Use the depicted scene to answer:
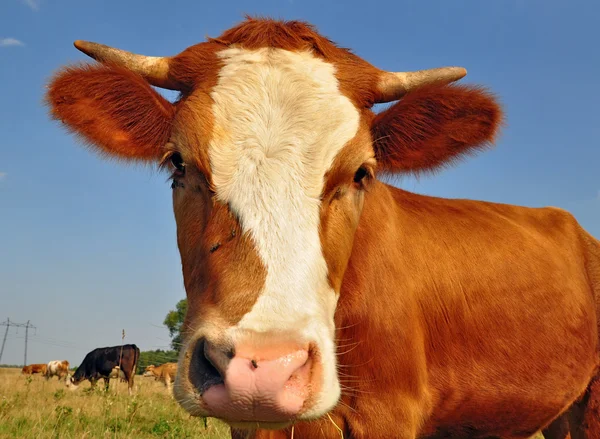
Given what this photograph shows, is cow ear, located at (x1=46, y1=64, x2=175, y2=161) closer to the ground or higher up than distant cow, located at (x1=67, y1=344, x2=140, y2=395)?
higher up

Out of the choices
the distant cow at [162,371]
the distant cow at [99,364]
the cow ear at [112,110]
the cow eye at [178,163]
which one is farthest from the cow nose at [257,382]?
the distant cow at [162,371]

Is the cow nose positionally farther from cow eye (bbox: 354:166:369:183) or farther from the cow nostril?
cow eye (bbox: 354:166:369:183)

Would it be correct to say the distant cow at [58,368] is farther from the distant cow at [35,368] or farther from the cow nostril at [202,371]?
the cow nostril at [202,371]

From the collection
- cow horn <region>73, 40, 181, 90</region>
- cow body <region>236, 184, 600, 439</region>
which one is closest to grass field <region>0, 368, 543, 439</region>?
cow body <region>236, 184, 600, 439</region>

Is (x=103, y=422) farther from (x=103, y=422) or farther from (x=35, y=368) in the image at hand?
(x=35, y=368)

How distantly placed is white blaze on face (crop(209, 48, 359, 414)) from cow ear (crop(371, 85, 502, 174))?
55 centimetres

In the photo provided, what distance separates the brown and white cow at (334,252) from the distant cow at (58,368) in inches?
1351

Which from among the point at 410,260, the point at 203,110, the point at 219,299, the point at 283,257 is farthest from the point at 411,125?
the point at 219,299

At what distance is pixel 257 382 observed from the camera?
2.33m

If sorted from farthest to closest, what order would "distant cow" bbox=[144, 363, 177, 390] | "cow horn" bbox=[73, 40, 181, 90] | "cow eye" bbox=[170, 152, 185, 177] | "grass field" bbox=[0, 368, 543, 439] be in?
1. "distant cow" bbox=[144, 363, 177, 390]
2. "grass field" bbox=[0, 368, 543, 439]
3. "cow horn" bbox=[73, 40, 181, 90]
4. "cow eye" bbox=[170, 152, 185, 177]

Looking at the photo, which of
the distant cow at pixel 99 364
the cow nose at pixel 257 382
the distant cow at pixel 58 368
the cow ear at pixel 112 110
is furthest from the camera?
the distant cow at pixel 58 368

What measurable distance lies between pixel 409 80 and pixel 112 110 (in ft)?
6.66

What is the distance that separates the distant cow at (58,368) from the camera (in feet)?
115

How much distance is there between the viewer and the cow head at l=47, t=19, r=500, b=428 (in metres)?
2.50
